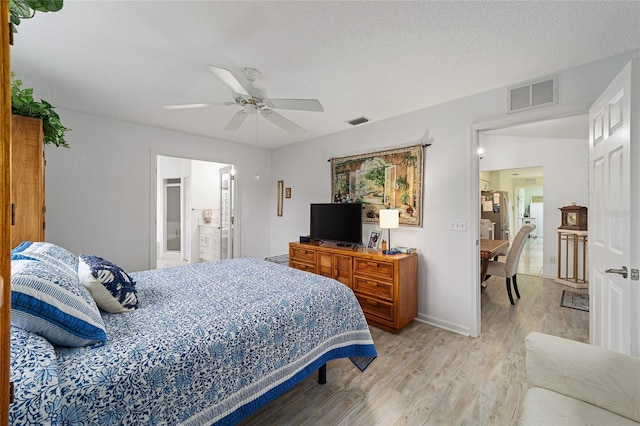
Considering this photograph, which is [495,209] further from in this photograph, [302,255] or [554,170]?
[302,255]

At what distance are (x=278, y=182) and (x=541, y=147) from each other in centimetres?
524

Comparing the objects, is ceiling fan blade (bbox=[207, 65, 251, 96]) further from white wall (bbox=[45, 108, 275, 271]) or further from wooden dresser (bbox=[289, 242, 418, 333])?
white wall (bbox=[45, 108, 275, 271])

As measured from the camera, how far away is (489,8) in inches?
62.7

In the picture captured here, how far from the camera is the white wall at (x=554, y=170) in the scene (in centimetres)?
492

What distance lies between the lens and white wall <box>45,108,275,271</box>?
3191 millimetres

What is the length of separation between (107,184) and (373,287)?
3.62m

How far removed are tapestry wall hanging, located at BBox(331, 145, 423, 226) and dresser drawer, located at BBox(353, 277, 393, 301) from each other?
0.85 m

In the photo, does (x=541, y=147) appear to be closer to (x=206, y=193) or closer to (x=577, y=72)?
(x=577, y=72)

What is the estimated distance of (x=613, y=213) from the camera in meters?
1.72

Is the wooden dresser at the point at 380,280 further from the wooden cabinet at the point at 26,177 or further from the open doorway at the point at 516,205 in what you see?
the open doorway at the point at 516,205

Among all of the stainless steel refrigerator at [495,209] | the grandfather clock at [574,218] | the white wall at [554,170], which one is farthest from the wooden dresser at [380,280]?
the stainless steel refrigerator at [495,209]

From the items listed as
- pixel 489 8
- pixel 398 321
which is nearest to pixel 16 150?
pixel 489 8

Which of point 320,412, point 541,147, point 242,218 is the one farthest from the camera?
point 541,147

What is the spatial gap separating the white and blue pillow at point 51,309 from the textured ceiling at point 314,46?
1.54 m
